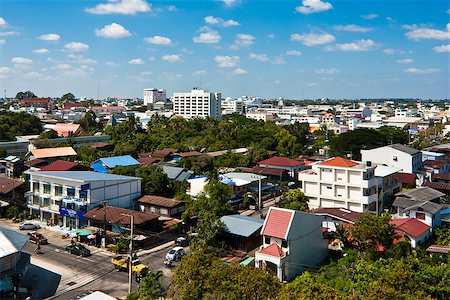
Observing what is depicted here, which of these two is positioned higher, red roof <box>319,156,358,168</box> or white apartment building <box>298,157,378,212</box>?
red roof <box>319,156,358,168</box>

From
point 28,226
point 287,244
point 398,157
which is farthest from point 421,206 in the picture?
point 28,226

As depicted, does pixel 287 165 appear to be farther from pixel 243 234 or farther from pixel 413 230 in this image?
pixel 243 234

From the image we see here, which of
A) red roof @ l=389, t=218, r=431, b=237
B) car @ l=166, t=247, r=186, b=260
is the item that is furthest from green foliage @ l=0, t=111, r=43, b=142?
red roof @ l=389, t=218, r=431, b=237

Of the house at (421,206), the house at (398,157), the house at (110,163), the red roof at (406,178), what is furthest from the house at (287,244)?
the house at (110,163)

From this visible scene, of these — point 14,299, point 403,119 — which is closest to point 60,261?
point 14,299

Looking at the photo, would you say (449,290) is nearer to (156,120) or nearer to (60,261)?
(60,261)

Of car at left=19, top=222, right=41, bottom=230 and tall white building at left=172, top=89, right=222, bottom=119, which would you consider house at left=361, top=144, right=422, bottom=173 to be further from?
tall white building at left=172, top=89, right=222, bottom=119
